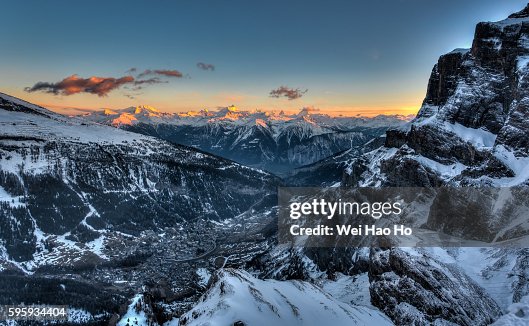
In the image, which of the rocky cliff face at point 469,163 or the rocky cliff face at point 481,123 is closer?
the rocky cliff face at point 469,163

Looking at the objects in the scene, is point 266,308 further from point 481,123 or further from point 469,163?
point 481,123

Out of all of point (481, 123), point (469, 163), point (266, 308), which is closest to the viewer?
point (266, 308)

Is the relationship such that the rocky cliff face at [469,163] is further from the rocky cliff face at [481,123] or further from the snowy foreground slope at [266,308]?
the snowy foreground slope at [266,308]

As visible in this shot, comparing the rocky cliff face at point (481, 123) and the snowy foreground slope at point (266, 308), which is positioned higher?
the rocky cliff face at point (481, 123)

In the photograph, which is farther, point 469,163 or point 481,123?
point 481,123

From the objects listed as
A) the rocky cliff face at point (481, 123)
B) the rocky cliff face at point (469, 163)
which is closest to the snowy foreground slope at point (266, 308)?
the rocky cliff face at point (469, 163)

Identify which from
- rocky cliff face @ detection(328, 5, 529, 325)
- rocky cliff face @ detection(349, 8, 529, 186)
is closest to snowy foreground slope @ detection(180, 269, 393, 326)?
rocky cliff face @ detection(328, 5, 529, 325)

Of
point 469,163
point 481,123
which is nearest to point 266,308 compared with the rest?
point 469,163

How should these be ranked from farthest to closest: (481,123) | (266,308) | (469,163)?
(481,123), (469,163), (266,308)

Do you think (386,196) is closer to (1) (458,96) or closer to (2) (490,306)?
(1) (458,96)

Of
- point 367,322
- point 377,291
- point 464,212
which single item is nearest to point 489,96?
point 464,212

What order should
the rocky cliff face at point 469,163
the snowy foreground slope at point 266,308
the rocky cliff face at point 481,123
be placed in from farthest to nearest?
1. the rocky cliff face at point 481,123
2. the rocky cliff face at point 469,163
3. the snowy foreground slope at point 266,308

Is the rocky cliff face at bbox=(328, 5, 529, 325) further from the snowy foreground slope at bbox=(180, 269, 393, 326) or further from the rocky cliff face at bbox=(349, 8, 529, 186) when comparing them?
the snowy foreground slope at bbox=(180, 269, 393, 326)
